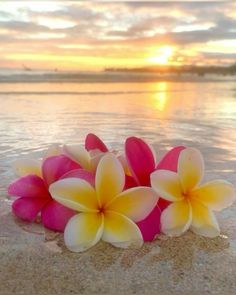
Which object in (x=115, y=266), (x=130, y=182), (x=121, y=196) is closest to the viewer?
(x=115, y=266)

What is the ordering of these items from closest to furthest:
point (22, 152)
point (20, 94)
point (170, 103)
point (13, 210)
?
1. point (13, 210)
2. point (22, 152)
3. point (170, 103)
4. point (20, 94)

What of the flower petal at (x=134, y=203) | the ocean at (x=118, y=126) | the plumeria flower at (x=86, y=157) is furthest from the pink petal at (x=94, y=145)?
the ocean at (x=118, y=126)

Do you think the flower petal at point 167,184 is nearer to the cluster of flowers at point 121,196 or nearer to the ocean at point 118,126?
the cluster of flowers at point 121,196

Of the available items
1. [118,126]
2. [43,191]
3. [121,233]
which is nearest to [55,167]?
[43,191]

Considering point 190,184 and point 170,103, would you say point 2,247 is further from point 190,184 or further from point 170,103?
point 170,103

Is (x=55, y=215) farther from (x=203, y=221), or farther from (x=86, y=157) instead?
(x=203, y=221)

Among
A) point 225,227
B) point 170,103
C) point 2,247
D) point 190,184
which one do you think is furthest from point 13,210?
point 170,103

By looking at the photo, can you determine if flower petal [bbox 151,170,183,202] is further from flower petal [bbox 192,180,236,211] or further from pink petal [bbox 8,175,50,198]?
pink petal [bbox 8,175,50,198]
